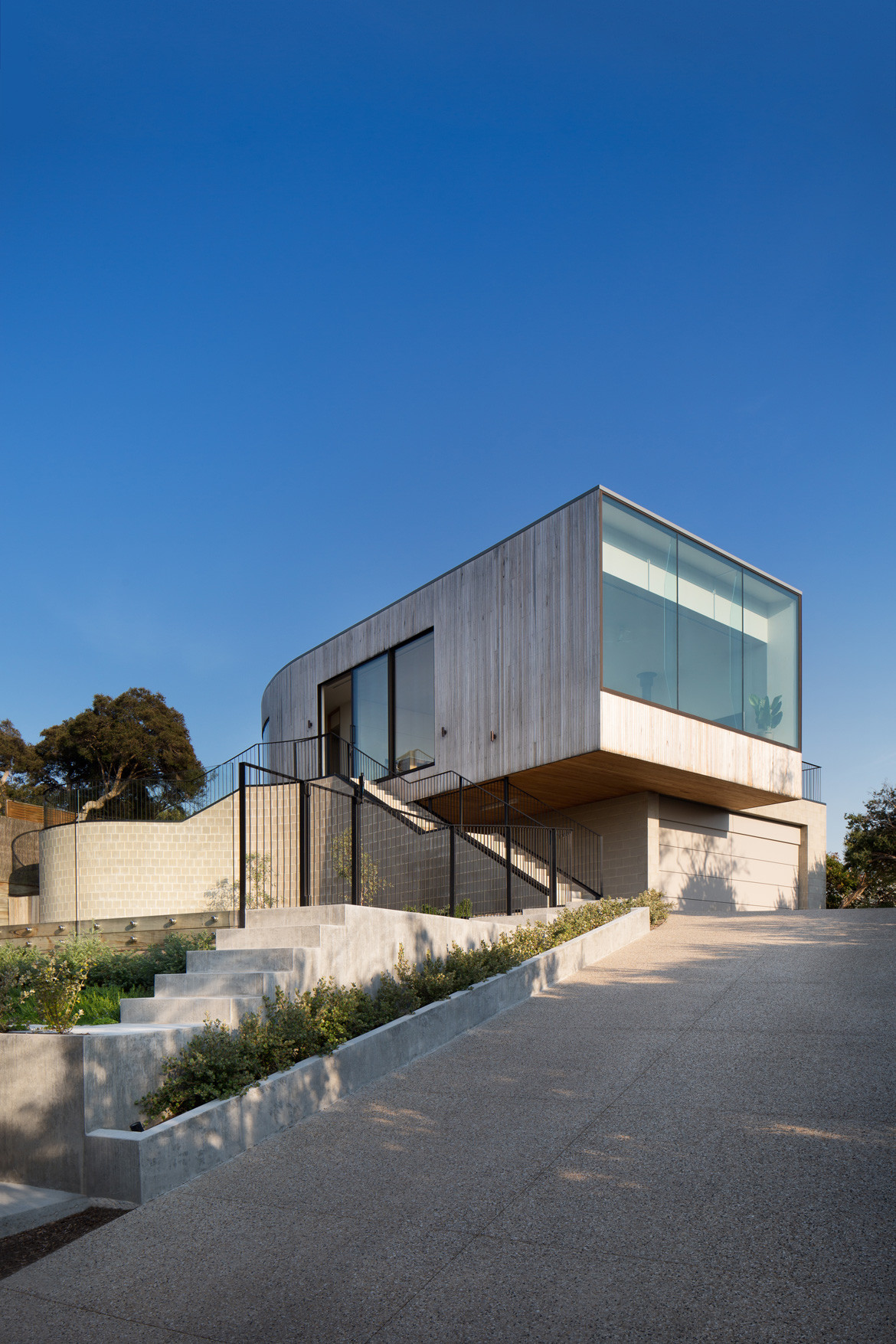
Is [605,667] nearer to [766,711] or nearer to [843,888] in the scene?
[766,711]

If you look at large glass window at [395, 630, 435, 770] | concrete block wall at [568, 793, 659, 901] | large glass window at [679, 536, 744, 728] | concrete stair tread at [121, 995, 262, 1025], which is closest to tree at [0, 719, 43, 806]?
large glass window at [395, 630, 435, 770]

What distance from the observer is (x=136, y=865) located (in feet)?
58.5

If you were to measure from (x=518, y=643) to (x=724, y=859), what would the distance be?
280 inches

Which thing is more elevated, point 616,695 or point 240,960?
point 616,695

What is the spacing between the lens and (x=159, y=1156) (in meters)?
5.12

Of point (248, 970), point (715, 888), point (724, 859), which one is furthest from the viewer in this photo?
point (724, 859)

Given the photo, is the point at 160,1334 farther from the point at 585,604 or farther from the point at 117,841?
the point at 117,841

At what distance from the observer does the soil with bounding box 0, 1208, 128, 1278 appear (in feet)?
14.5

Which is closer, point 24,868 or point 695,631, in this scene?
point 695,631

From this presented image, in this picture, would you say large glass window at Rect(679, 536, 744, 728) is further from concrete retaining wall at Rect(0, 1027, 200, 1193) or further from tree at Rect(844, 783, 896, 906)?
concrete retaining wall at Rect(0, 1027, 200, 1193)

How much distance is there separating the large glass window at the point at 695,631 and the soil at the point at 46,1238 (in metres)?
11.6

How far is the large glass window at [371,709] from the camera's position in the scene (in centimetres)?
2094

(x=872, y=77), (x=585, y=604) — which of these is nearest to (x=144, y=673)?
(x=585, y=604)

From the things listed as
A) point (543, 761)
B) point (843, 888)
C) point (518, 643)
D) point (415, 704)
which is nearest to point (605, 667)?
point (543, 761)
